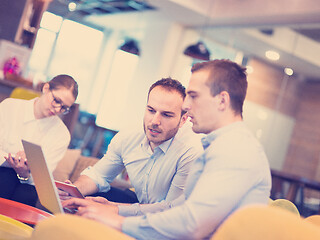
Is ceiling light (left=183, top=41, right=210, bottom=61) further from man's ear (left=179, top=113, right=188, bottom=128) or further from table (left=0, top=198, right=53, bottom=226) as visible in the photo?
table (left=0, top=198, right=53, bottom=226)

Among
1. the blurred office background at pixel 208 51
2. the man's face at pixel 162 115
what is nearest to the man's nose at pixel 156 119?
the man's face at pixel 162 115

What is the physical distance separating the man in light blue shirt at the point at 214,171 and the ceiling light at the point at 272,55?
654cm

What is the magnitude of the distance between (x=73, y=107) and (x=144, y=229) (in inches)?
54.3

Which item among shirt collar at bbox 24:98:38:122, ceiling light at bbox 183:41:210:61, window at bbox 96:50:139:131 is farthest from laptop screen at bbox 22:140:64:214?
window at bbox 96:50:139:131

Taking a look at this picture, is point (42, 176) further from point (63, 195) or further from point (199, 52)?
point (199, 52)

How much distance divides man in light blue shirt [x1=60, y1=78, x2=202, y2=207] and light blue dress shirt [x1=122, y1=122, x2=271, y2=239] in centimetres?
70

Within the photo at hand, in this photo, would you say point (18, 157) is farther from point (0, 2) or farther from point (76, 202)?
point (0, 2)

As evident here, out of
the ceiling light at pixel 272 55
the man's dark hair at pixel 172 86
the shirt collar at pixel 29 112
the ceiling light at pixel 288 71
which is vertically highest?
the ceiling light at pixel 272 55

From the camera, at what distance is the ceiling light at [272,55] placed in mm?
7968

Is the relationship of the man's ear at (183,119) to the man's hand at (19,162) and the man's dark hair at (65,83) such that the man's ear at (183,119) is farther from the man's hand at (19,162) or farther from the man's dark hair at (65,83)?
the man's hand at (19,162)

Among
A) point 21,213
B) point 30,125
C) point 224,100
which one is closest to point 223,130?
point 224,100

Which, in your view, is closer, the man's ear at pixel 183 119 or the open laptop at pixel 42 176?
the open laptop at pixel 42 176

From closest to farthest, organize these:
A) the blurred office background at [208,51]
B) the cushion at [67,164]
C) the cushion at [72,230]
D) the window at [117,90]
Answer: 1. the cushion at [72,230]
2. the cushion at [67,164]
3. the blurred office background at [208,51]
4. the window at [117,90]

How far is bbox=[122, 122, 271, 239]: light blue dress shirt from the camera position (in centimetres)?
147
